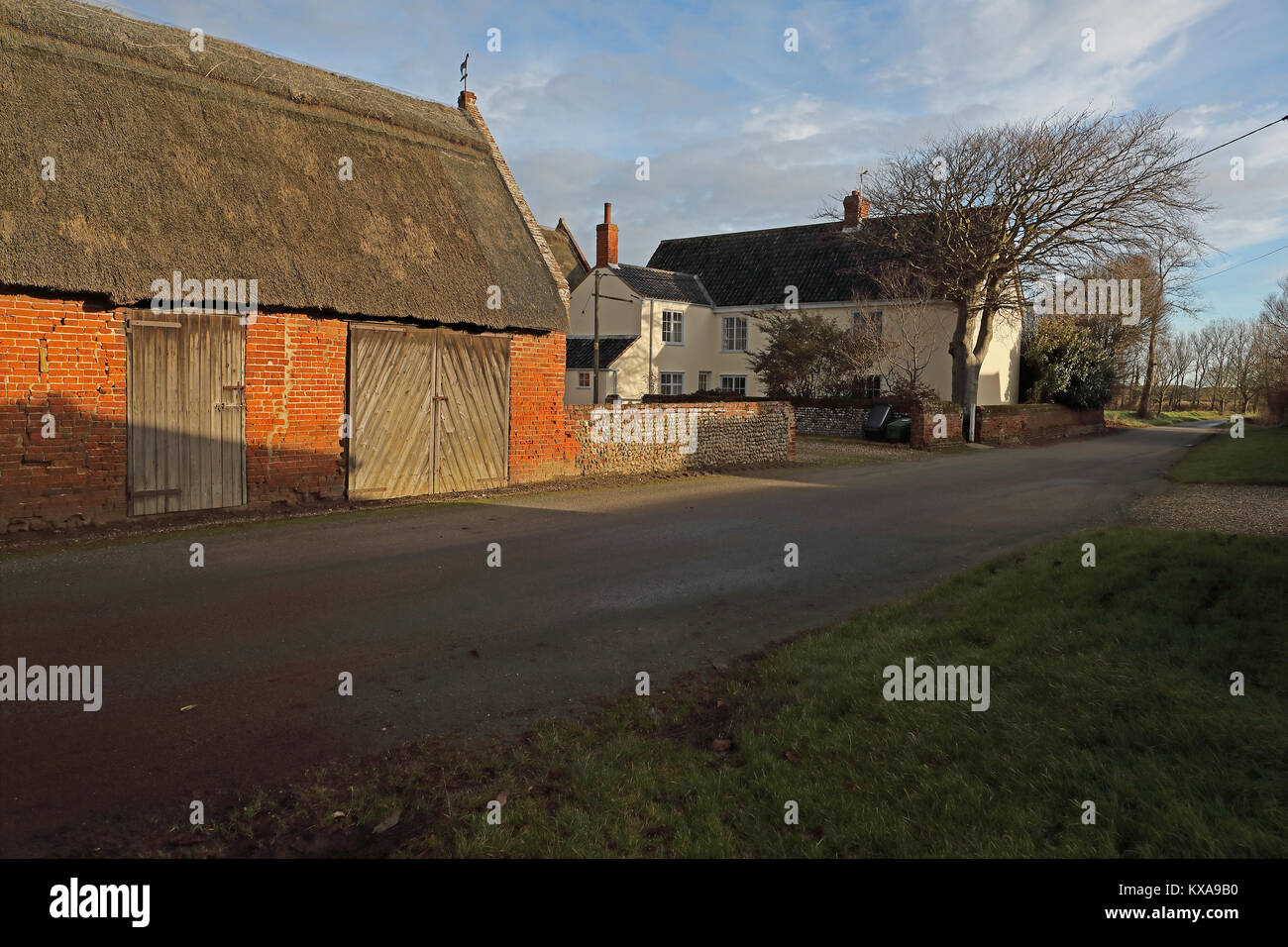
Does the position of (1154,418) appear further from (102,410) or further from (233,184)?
(102,410)

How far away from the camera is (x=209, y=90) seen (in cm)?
1288

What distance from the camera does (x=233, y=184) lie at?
1234cm

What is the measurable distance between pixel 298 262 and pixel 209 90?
10.8 ft

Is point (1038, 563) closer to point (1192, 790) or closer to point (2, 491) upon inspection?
point (1192, 790)

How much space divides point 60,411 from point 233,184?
4323 millimetres

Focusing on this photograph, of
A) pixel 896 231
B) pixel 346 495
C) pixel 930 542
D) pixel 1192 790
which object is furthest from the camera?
pixel 896 231

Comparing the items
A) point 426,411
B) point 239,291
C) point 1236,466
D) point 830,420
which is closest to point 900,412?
point 830,420

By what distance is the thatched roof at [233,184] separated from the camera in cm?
1055

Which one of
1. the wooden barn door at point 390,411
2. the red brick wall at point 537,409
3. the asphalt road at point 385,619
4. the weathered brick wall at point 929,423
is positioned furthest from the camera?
the weathered brick wall at point 929,423

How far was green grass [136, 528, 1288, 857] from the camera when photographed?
11.4 ft

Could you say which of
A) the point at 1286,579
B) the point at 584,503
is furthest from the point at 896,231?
the point at 1286,579

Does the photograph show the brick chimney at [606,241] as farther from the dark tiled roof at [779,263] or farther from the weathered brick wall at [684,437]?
the weathered brick wall at [684,437]

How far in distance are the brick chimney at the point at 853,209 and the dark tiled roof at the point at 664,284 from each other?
828 centimetres

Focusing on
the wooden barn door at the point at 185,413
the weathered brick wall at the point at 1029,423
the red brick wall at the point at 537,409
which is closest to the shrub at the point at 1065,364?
the weathered brick wall at the point at 1029,423
